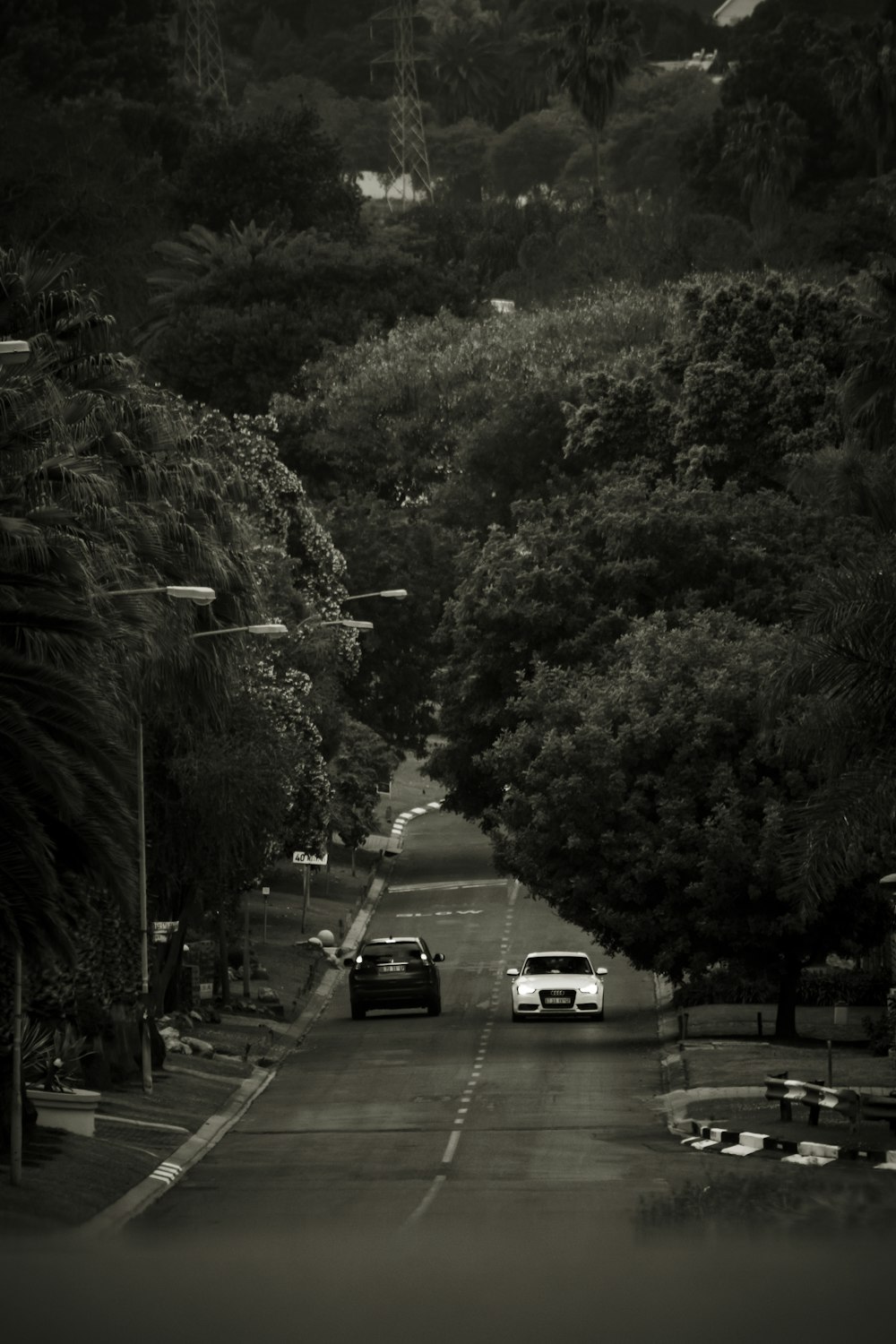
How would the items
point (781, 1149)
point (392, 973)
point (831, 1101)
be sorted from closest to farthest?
1. point (781, 1149)
2. point (831, 1101)
3. point (392, 973)

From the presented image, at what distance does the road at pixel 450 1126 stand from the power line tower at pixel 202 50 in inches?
4767

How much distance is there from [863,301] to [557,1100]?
89.9 ft

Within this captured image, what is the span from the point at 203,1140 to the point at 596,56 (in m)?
85.4

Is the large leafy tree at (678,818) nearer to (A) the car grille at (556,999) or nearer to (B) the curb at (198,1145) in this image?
(A) the car grille at (556,999)

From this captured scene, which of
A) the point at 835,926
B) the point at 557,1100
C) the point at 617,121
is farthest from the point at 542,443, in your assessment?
the point at 617,121

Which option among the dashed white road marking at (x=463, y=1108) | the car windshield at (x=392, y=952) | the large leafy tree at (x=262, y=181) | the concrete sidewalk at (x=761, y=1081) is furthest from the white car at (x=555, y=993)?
the large leafy tree at (x=262, y=181)

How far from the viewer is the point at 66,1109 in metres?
25.3

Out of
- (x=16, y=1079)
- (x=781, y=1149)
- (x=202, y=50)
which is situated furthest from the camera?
(x=202, y=50)

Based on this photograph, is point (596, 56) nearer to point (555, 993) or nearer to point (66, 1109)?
point (555, 993)

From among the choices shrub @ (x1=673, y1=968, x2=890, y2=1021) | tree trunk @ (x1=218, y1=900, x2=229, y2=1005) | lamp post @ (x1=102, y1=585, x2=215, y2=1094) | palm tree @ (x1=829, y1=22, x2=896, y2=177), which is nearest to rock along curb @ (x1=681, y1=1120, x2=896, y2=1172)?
lamp post @ (x1=102, y1=585, x2=215, y2=1094)

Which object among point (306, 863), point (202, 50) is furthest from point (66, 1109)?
point (202, 50)

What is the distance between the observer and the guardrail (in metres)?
25.8

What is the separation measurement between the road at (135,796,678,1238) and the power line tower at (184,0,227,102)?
121074 millimetres

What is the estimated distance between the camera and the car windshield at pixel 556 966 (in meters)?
43.8
